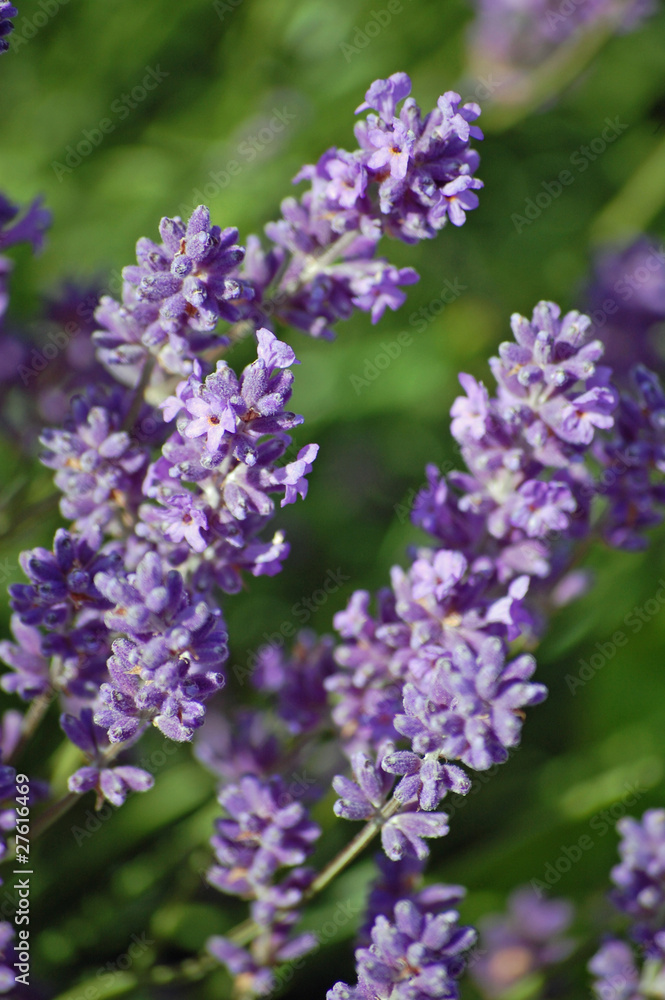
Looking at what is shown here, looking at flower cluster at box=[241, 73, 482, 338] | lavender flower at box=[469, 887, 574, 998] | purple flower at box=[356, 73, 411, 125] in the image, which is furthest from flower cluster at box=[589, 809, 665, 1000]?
purple flower at box=[356, 73, 411, 125]

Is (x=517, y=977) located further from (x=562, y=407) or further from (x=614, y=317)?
(x=614, y=317)

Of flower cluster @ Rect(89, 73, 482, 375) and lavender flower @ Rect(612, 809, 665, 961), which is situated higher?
flower cluster @ Rect(89, 73, 482, 375)

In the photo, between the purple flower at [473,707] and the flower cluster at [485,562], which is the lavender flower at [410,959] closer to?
the flower cluster at [485,562]

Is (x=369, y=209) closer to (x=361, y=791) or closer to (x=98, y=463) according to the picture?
(x=98, y=463)

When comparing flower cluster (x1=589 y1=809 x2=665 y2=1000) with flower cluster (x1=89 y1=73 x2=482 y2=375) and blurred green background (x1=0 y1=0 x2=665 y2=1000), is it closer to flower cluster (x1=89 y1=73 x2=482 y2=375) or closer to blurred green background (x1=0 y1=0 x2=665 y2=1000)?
blurred green background (x1=0 y1=0 x2=665 y2=1000)

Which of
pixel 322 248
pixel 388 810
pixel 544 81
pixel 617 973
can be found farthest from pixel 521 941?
pixel 544 81

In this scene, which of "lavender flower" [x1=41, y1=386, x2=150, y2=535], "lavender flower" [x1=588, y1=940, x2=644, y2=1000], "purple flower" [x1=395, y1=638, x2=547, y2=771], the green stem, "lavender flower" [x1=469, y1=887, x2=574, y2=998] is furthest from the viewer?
the green stem

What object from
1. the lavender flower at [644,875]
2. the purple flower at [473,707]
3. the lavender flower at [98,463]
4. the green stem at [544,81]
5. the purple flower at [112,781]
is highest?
the lavender flower at [98,463]

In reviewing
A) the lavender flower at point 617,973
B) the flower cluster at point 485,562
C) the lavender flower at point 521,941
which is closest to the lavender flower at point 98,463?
the flower cluster at point 485,562
